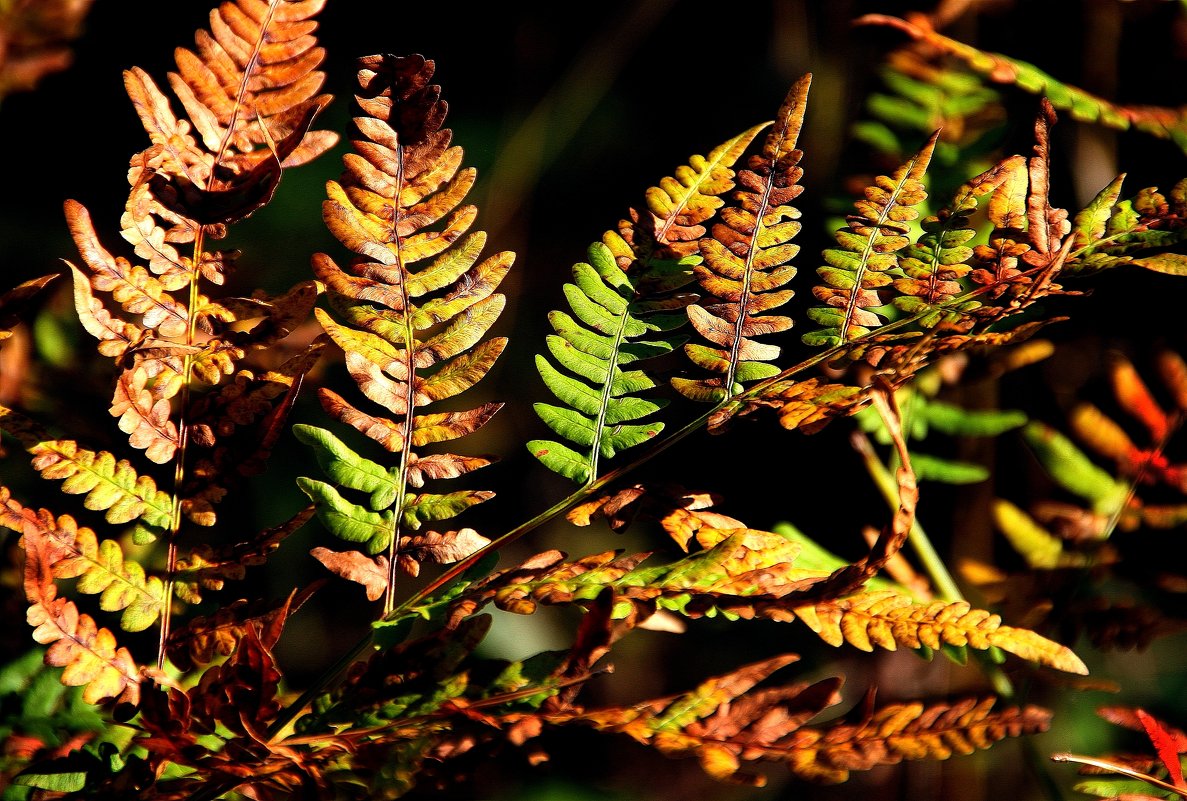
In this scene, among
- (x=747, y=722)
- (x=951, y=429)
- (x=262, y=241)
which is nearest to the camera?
(x=747, y=722)

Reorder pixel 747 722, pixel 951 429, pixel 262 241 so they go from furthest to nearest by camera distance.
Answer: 1. pixel 262 241
2. pixel 951 429
3. pixel 747 722

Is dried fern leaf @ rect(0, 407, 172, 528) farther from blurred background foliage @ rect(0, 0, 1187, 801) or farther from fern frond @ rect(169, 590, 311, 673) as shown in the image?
blurred background foliage @ rect(0, 0, 1187, 801)

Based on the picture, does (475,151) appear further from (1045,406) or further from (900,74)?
(1045,406)

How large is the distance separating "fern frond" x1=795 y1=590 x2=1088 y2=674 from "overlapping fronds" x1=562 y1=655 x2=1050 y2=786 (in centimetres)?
4

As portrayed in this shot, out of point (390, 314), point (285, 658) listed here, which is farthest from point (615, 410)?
point (285, 658)

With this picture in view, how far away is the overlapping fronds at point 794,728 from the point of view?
1.87 feet

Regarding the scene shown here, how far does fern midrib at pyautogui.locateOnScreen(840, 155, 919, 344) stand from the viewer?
0.65 meters

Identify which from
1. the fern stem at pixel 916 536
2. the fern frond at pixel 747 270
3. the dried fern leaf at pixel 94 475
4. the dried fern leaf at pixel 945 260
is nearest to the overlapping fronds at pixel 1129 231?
the dried fern leaf at pixel 945 260

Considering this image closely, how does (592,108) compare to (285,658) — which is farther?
(592,108)

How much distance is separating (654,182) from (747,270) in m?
0.59

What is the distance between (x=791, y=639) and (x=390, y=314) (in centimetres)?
71

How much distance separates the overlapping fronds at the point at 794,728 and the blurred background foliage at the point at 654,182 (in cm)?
44

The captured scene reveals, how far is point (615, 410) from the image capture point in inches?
26.5

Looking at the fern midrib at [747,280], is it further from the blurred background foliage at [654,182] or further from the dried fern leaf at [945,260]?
the blurred background foliage at [654,182]
